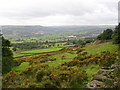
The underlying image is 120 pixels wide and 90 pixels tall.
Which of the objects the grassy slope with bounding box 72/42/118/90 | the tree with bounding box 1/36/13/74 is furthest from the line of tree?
the grassy slope with bounding box 72/42/118/90

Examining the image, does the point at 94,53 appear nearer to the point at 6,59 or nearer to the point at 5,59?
the point at 6,59

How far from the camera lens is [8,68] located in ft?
63.8

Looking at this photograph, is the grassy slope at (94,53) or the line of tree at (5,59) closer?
the grassy slope at (94,53)

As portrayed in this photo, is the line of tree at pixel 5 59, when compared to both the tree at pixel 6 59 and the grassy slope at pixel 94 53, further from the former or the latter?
the grassy slope at pixel 94 53

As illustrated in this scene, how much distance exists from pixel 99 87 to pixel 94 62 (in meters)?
9.72

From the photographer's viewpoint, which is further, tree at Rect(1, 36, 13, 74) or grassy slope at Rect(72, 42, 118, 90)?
tree at Rect(1, 36, 13, 74)

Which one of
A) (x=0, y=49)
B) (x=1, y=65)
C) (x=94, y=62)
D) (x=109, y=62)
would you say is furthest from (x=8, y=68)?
(x=109, y=62)

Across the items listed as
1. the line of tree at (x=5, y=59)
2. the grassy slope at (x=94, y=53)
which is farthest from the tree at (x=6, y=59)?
the grassy slope at (x=94, y=53)

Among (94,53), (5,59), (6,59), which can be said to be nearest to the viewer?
(5,59)

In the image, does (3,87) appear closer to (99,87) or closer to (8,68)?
(8,68)

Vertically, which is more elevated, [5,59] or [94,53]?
[5,59]

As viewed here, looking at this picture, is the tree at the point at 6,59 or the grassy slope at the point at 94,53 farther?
the tree at the point at 6,59

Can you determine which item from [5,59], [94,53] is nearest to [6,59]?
[5,59]

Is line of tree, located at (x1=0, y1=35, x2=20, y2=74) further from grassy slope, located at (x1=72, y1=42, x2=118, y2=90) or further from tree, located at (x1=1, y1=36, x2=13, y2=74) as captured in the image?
grassy slope, located at (x1=72, y1=42, x2=118, y2=90)
